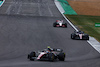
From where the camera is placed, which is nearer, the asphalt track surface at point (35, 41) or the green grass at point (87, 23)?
the asphalt track surface at point (35, 41)

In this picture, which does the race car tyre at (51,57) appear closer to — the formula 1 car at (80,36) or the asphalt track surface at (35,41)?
the asphalt track surface at (35,41)

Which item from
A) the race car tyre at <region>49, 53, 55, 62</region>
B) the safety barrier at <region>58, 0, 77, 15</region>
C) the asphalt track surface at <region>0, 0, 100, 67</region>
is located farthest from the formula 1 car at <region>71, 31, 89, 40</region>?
the safety barrier at <region>58, 0, 77, 15</region>

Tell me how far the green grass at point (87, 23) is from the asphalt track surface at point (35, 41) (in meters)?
2.15

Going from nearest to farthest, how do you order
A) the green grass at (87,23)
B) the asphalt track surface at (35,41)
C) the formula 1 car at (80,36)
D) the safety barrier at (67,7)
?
the asphalt track surface at (35,41) → the formula 1 car at (80,36) → the green grass at (87,23) → the safety barrier at (67,7)

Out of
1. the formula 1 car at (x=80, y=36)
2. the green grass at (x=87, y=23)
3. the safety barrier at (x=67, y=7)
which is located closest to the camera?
the formula 1 car at (x=80, y=36)

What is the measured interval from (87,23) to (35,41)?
16669 mm

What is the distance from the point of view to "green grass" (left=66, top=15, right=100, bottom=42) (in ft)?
107

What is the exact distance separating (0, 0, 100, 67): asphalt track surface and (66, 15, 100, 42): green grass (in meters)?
2.15

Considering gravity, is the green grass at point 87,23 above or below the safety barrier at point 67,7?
below

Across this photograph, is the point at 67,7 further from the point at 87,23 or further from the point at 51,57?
the point at 51,57

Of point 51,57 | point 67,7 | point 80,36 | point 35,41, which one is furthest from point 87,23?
point 51,57

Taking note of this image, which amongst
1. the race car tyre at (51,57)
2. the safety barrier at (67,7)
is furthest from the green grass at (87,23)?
the race car tyre at (51,57)

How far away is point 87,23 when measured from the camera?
39938 mm

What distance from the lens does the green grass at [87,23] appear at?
32.7 meters
